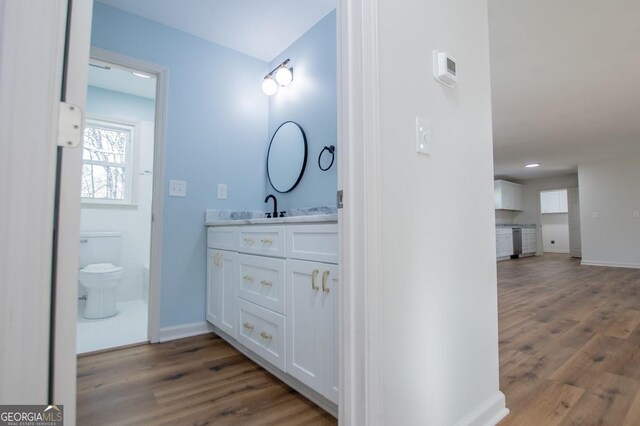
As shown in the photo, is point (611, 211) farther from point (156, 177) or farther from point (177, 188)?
point (156, 177)

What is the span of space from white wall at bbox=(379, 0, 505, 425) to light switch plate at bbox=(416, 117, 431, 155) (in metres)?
0.02

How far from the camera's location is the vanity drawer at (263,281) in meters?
1.57

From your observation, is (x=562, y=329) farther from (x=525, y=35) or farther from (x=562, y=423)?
(x=525, y=35)

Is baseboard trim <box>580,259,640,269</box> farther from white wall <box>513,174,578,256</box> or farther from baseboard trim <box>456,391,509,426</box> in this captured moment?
baseboard trim <box>456,391,509,426</box>

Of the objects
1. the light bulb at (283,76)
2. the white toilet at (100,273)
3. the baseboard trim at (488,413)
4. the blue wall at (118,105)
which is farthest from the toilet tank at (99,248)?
the baseboard trim at (488,413)

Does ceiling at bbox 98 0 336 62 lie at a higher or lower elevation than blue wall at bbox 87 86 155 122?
higher

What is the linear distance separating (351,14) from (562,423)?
1.75 metres

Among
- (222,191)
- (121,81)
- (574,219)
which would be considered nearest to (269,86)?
(222,191)

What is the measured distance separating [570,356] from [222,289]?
91.3 inches

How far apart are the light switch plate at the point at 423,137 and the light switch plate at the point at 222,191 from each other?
1964 mm

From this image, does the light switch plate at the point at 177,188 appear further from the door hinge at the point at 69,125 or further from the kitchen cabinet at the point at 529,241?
the kitchen cabinet at the point at 529,241

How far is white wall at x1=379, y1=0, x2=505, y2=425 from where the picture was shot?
36.1 inches

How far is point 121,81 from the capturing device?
326 cm

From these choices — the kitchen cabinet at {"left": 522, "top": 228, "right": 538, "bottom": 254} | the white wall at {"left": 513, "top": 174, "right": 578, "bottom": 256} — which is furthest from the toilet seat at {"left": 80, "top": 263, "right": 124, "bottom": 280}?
the white wall at {"left": 513, "top": 174, "right": 578, "bottom": 256}
